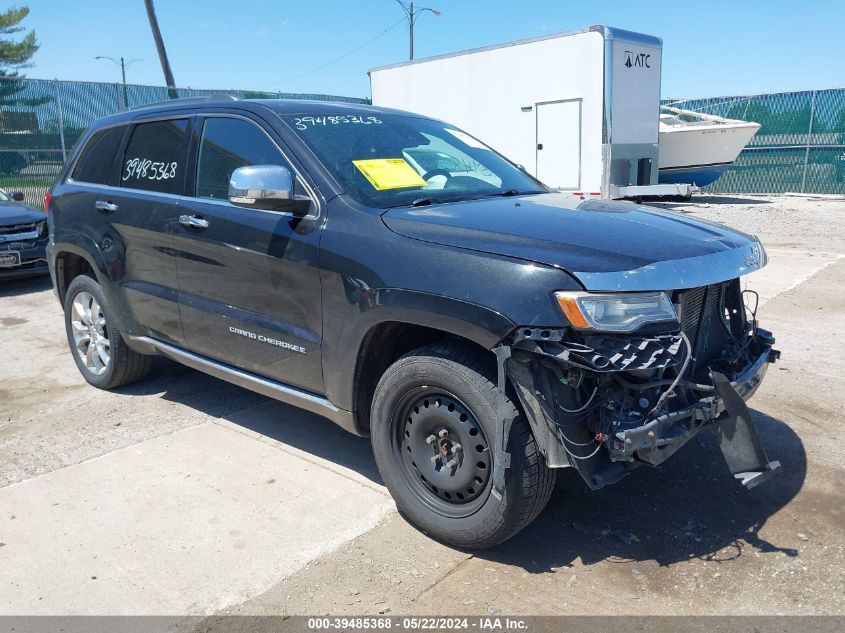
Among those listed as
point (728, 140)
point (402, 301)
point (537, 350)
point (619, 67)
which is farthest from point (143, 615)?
point (728, 140)

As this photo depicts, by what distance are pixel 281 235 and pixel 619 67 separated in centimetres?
1071

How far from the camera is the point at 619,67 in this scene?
499 inches

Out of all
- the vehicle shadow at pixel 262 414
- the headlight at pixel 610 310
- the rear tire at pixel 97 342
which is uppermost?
the headlight at pixel 610 310

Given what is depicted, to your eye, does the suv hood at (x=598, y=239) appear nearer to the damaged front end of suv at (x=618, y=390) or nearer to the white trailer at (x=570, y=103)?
the damaged front end of suv at (x=618, y=390)

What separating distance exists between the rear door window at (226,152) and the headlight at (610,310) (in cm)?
183

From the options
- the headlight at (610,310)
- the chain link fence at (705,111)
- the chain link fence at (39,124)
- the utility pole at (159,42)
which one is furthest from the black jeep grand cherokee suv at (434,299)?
the utility pole at (159,42)

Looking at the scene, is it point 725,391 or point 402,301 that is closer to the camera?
point 725,391

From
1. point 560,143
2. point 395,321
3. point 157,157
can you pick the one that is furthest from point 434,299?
point 560,143

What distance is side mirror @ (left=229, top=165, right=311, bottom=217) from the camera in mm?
3389

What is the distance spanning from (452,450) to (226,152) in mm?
2162

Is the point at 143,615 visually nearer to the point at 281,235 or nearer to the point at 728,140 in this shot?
the point at 281,235

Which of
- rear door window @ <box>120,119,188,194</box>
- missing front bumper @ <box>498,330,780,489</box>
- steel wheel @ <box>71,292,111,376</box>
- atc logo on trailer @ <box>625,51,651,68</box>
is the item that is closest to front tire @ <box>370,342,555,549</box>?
missing front bumper @ <box>498,330,780,489</box>

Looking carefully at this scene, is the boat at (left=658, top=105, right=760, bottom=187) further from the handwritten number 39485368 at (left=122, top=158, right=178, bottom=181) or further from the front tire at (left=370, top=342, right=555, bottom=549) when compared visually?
the front tire at (left=370, top=342, right=555, bottom=549)

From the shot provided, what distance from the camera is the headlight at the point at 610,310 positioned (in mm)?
2660
